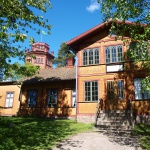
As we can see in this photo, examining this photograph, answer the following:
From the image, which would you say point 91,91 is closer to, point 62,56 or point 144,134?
point 144,134

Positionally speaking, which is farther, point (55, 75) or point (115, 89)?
point (55, 75)

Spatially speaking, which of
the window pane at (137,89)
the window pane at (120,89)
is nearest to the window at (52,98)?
the window pane at (120,89)

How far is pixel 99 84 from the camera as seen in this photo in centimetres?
1738

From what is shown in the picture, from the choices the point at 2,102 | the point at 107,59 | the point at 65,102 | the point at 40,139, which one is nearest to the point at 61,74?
the point at 65,102

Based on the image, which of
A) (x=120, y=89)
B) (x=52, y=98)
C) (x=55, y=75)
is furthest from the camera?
(x=55, y=75)

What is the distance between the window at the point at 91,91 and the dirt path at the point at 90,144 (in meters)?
6.39

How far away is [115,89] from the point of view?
16.8 meters

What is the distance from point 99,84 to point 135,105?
140 inches

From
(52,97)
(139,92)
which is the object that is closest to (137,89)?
(139,92)

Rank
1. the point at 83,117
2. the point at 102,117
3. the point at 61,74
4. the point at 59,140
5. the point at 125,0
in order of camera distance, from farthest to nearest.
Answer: the point at 61,74 → the point at 83,117 → the point at 102,117 → the point at 125,0 → the point at 59,140

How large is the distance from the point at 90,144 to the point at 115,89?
8077 mm

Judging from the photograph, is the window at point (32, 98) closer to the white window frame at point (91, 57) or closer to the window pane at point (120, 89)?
the white window frame at point (91, 57)

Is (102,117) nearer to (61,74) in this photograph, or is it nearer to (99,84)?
(99,84)

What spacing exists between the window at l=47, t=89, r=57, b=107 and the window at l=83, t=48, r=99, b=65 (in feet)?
17.5
